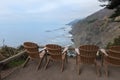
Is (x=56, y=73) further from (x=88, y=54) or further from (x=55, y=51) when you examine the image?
(x=88, y=54)

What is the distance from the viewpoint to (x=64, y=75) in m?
8.32

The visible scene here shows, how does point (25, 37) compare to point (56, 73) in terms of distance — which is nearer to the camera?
point (56, 73)

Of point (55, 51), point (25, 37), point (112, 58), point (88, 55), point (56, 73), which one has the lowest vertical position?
point (56, 73)

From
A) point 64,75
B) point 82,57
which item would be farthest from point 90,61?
point 64,75

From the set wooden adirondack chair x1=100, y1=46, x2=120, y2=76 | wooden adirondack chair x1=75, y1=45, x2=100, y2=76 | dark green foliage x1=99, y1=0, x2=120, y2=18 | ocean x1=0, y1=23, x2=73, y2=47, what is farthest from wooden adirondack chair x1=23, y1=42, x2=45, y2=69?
dark green foliage x1=99, y1=0, x2=120, y2=18

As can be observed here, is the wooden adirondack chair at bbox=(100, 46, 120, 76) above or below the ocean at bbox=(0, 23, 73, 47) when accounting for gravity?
below

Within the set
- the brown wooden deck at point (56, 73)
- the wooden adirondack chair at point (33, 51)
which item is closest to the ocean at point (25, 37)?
the wooden adirondack chair at point (33, 51)

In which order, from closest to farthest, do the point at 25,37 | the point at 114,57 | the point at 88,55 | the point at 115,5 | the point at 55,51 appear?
the point at 114,57
the point at 88,55
the point at 55,51
the point at 115,5
the point at 25,37

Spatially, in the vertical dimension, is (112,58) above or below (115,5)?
below

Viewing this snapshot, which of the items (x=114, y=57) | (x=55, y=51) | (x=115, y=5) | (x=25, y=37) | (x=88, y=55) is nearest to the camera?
(x=114, y=57)

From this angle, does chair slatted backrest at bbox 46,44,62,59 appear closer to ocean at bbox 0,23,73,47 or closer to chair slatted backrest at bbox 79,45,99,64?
chair slatted backrest at bbox 79,45,99,64

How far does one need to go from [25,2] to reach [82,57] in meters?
34.0

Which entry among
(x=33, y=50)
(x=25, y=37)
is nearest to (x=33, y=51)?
(x=33, y=50)

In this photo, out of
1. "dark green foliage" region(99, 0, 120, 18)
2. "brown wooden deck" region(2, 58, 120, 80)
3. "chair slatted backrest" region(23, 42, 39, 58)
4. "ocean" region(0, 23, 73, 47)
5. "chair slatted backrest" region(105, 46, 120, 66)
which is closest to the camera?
"brown wooden deck" region(2, 58, 120, 80)
